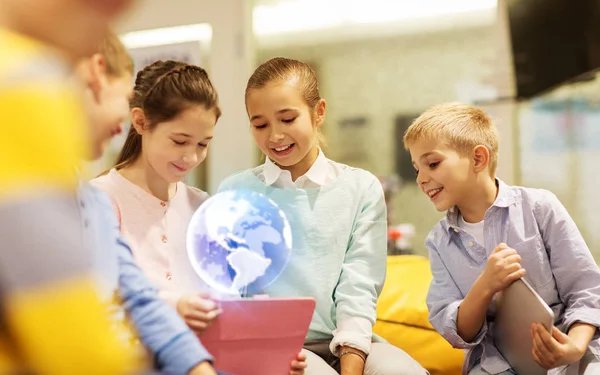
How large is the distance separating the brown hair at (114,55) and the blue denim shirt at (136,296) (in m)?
0.11

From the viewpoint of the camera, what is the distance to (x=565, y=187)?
6.81 ft

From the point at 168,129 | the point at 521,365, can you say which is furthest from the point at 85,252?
the point at 521,365

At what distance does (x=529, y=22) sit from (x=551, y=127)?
351 millimetres

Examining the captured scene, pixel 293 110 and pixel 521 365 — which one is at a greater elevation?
pixel 293 110

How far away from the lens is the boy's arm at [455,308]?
40.6 inches

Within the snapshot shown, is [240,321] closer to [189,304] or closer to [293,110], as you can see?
[189,304]

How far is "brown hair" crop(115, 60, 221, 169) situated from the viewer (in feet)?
3.09

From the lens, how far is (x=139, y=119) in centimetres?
97

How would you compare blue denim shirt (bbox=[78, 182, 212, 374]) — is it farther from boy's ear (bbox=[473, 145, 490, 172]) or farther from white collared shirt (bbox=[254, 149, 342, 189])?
boy's ear (bbox=[473, 145, 490, 172])

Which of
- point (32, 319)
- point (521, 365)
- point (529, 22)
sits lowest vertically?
point (521, 365)

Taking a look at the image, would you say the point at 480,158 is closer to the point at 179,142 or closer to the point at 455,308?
the point at 455,308

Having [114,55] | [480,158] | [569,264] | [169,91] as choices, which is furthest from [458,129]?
[114,55]

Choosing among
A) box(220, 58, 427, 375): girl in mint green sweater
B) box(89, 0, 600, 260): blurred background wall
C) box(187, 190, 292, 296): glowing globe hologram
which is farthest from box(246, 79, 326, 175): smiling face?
box(89, 0, 600, 260): blurred background wall

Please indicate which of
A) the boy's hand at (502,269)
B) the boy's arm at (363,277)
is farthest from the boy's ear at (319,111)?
→ the boy's hand at (502,269)
